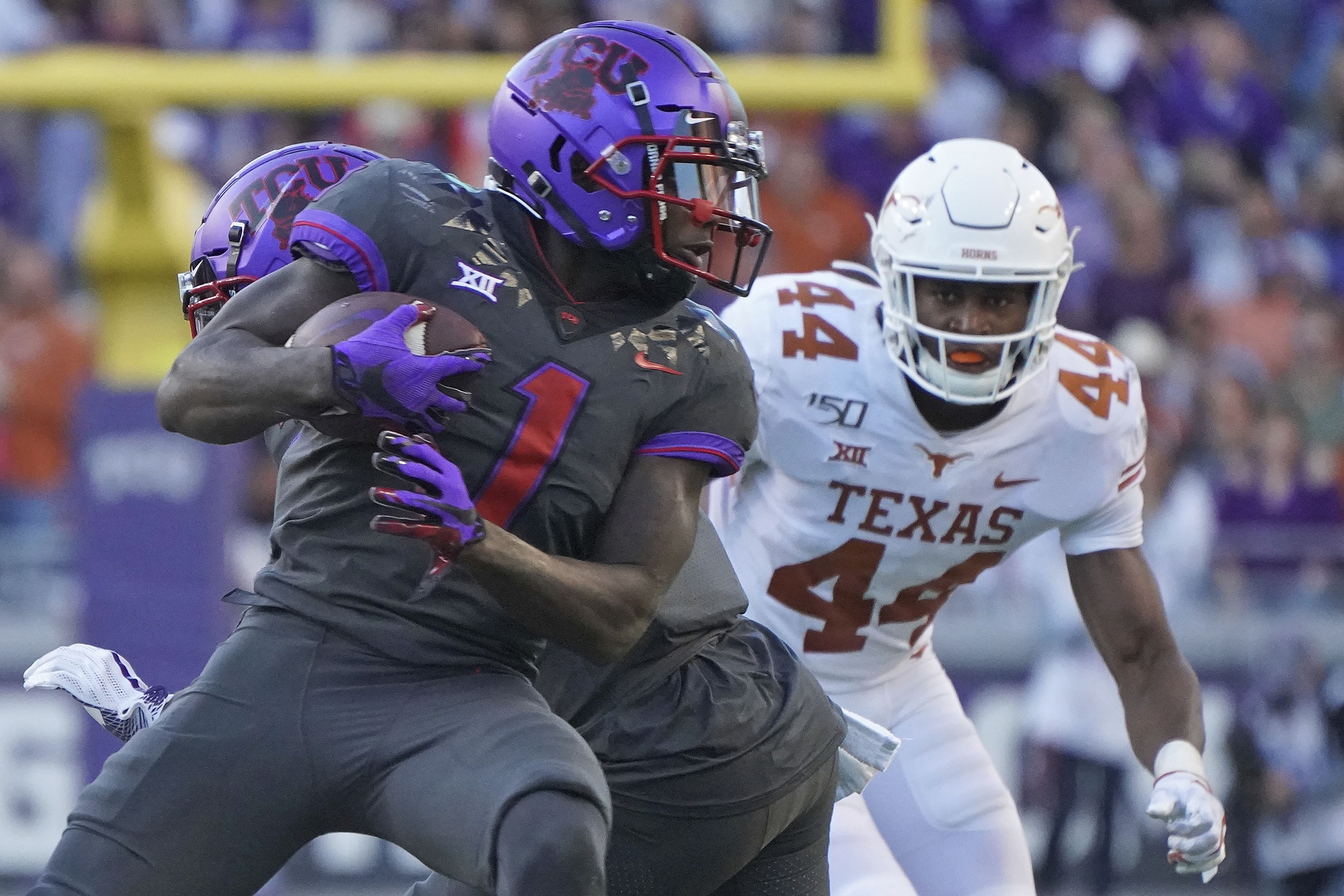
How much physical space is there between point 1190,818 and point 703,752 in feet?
2.99

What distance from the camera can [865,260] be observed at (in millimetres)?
8367

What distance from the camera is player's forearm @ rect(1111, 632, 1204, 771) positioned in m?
3.57

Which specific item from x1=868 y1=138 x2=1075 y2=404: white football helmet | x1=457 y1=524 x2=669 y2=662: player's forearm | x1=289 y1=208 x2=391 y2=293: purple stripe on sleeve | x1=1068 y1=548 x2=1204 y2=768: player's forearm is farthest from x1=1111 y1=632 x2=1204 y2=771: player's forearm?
x1=289 y1=208 x2=391 y2=293: purple stripe on sleeve

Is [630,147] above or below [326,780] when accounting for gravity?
above

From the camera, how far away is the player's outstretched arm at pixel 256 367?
248cm

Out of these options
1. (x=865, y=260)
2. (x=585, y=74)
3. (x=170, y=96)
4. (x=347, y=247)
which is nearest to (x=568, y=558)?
(x=347, y=247)

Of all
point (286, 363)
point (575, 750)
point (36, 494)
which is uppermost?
point (286, 363)

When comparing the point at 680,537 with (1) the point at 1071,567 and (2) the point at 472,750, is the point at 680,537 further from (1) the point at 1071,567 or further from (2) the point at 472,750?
(1) the point at 1071,567

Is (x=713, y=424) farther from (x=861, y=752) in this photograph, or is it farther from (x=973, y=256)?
(x=973, y=256)

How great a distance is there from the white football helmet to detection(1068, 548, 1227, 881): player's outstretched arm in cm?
42

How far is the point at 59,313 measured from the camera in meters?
7.63

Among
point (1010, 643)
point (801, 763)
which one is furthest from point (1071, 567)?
point (1010, 643)

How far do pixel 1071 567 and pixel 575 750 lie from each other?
4.99 ft

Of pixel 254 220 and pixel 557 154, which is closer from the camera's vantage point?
pixel 557 154
